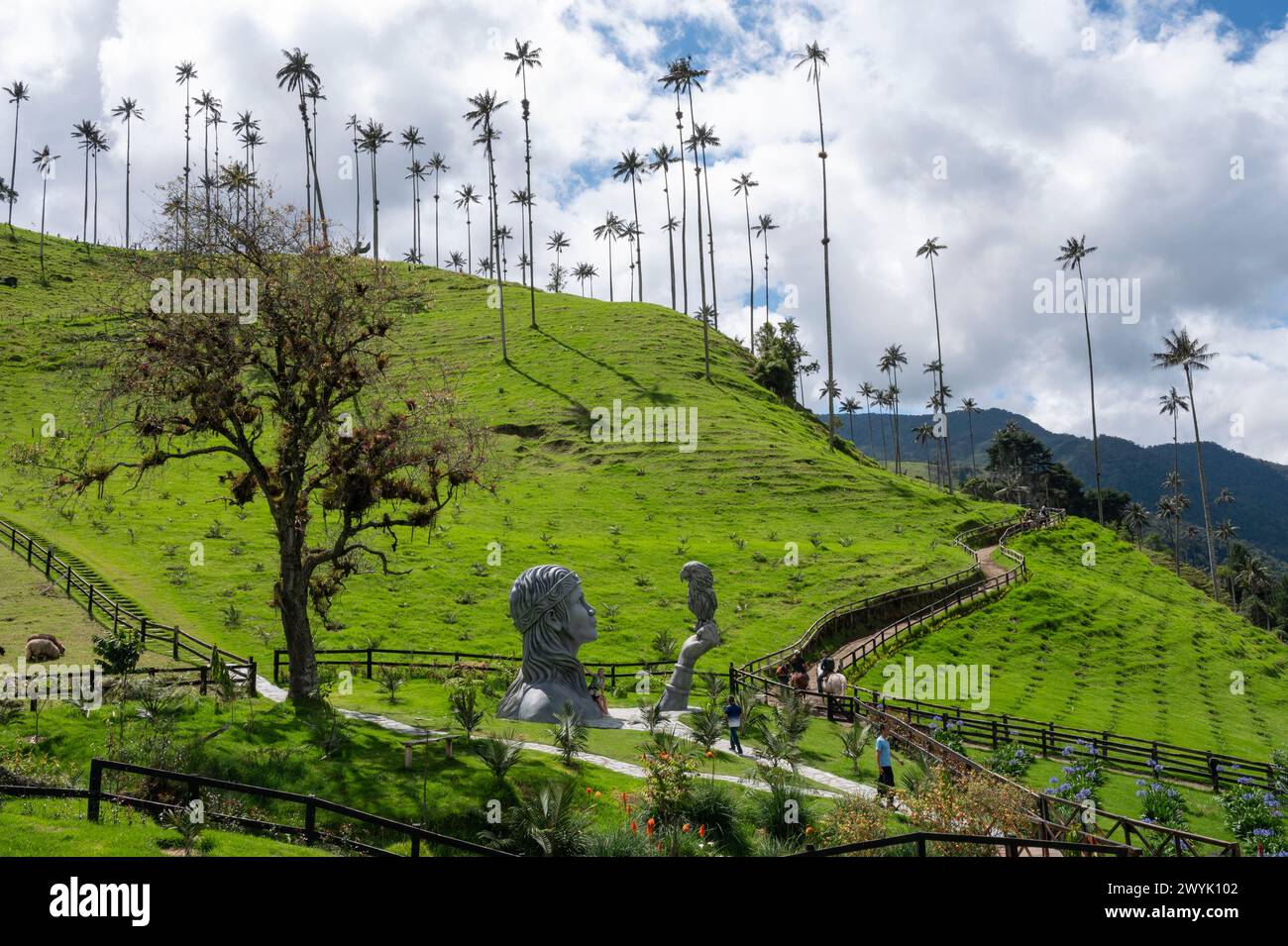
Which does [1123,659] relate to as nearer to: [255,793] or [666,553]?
[666,553]

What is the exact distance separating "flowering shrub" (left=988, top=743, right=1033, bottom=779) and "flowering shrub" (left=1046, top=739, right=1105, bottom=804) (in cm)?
87

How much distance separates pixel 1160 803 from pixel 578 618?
50.4 feet

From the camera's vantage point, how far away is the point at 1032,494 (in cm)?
14188

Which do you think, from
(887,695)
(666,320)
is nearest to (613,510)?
(887,695)

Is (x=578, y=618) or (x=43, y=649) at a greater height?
(x=578, y=618)

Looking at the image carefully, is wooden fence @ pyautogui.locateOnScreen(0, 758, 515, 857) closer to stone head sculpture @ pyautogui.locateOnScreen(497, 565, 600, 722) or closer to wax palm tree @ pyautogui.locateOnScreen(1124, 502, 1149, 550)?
stone head sculpture @ pyautogui.locateOnScreen(497, 565, 600, 722)

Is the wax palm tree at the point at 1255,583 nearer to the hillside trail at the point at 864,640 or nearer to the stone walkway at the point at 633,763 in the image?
the hillside trail at the point at 864,640

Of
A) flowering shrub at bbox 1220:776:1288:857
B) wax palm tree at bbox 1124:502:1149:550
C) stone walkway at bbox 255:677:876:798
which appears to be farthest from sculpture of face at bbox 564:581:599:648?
wax palm tree at bbox 1124:502:1149:550

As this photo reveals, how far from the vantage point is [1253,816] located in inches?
968

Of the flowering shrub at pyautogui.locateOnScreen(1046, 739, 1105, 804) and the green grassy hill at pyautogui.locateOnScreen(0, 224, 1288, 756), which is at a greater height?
the green grassy hill at pyautogui.locateOnScreen(0, 224, 1288, 756)

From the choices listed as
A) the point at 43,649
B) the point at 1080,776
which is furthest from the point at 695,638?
the point at 43,649

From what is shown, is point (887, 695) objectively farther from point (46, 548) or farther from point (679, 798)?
point (46, 548)

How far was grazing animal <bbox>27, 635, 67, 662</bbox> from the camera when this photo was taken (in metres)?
28.6
